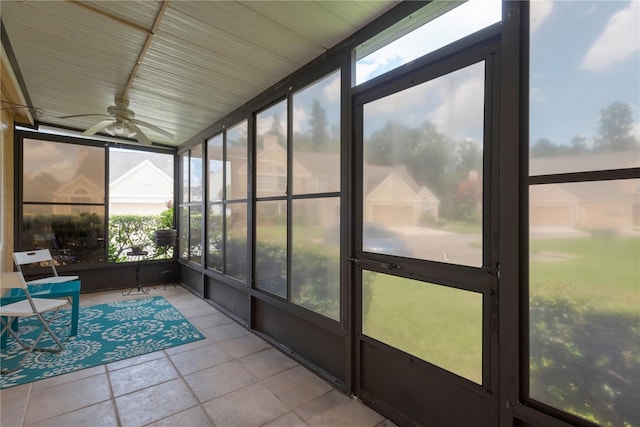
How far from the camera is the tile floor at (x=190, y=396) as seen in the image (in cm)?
198

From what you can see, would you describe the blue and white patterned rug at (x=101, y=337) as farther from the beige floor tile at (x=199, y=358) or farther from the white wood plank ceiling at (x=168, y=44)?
the white wood plank ceiling at (x=168, y=44)

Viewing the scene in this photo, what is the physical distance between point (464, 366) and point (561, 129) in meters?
1.33

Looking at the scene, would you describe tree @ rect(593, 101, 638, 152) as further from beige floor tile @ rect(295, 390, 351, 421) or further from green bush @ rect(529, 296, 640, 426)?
beige floor tile @ rect(295, 390, 351, 421)

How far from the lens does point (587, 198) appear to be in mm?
1300

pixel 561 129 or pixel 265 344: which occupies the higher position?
pixel 561 129

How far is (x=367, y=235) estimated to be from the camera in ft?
7.36

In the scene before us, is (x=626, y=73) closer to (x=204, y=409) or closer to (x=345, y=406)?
(x=345, y=406)

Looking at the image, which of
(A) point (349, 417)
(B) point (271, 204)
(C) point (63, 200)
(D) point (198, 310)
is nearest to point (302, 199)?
(B) point (271, 204)

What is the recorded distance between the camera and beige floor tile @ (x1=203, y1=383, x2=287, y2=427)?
1974mm

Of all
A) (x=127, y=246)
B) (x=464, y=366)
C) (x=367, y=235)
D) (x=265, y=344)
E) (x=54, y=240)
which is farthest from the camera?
(x=127, y=246)

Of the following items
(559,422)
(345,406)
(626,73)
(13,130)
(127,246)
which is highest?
(13,130)

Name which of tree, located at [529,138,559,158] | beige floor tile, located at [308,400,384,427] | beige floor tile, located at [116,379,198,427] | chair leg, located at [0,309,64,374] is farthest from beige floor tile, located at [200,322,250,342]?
→ tree, located at [529,138,559,158]

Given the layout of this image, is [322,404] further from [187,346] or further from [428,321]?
[187,346]

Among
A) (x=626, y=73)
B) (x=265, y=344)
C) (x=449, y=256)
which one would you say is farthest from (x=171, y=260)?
(x=626, y=73)
